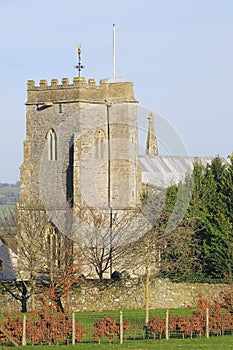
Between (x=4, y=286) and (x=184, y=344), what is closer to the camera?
(x=184, y=344)

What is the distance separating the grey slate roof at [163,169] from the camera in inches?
2534

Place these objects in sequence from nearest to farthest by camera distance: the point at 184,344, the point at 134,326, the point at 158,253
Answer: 1. the point at 184,344
2. the point at 134,326
3. the point at 158,253

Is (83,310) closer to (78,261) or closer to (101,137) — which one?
(78,261)

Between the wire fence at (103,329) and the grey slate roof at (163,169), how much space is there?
25.8m

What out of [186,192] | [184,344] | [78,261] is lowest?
[184,344]

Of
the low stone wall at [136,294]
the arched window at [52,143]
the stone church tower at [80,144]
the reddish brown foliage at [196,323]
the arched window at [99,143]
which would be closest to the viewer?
the reddish brown foliage at [196,323]

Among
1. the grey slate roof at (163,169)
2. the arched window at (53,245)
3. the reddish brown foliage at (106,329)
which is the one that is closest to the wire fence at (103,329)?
the reddish brown foliage at (106,329)

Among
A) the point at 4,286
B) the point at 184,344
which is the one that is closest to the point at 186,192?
the point at 4,286

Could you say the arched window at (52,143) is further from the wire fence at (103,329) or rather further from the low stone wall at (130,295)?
the wire fence at (103,329)

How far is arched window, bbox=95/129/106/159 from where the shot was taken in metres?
56.6

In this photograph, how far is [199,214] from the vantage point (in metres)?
50.9

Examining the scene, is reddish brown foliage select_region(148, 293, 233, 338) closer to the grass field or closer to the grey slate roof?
the grass field

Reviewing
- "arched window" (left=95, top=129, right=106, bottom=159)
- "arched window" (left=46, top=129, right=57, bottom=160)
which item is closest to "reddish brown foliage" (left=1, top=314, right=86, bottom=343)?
"arched window" (left=95, top=129, right=106, bottom=159)

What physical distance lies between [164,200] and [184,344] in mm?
20470
